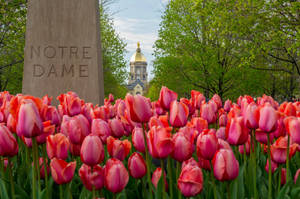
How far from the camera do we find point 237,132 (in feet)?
5.22

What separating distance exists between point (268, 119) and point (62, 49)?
5.22 m

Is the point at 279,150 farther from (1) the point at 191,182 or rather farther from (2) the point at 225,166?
(1) the point at 191,182

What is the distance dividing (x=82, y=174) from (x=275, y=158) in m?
1.08

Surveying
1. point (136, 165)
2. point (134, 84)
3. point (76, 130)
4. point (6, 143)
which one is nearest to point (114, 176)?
point (136, 165)

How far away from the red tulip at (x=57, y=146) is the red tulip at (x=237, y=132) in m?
0.84

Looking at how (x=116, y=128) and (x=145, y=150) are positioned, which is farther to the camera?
(x=116, y=128)

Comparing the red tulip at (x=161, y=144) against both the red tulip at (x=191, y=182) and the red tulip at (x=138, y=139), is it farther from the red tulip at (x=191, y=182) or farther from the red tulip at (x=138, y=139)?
the red tulip at (x=138, y=139)

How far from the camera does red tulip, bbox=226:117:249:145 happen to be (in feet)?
5.21

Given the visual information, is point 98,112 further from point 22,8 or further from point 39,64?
point 22,8

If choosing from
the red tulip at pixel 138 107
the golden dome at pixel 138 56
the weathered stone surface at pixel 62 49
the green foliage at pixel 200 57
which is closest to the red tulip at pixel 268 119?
the red tulip at pixel 138 107

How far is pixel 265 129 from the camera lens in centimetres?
150

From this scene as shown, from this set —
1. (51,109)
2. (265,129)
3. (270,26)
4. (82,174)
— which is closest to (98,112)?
(51,109)

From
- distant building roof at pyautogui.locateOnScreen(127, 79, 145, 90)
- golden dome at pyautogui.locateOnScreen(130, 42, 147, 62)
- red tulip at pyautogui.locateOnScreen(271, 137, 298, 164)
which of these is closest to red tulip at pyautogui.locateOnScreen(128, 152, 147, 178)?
red tulip at pyautogui.locateOnScreen(271, 137, 298, 164)

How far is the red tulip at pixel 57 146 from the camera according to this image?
1497 millimetres
